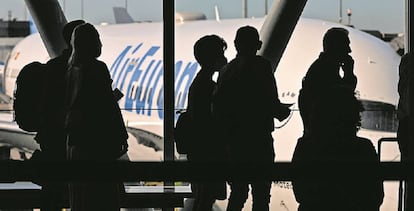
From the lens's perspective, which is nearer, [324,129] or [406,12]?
[324,129]

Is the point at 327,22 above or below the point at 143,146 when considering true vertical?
above

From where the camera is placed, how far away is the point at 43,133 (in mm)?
3846

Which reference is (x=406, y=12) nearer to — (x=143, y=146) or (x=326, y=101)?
(x=326, y=101)

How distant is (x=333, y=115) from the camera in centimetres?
391

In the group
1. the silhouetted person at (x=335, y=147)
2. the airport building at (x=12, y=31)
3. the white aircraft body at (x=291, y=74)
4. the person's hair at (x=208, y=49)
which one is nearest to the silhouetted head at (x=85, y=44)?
the person's hair at (x=208, y=49)

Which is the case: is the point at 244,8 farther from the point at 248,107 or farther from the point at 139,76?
the point at 139,76

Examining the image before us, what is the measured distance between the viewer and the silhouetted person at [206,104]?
13.1 feet

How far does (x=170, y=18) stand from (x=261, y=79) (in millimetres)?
895

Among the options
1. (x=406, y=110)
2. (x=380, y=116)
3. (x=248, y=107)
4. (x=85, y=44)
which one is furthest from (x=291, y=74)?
(x=85, y=44)

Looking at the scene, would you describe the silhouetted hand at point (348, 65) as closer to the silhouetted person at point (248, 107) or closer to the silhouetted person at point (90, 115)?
the silhouetted person at point (248, 107)

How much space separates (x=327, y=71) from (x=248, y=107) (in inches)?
17.2

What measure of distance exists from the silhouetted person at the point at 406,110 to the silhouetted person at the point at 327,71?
1.27ft

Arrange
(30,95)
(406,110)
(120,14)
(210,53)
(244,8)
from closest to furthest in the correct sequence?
(30,95), (210,53), (406,110), (244,8), (120,14)

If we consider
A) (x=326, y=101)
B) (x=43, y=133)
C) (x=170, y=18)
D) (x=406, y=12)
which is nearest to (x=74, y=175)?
(x=43, y=133)
